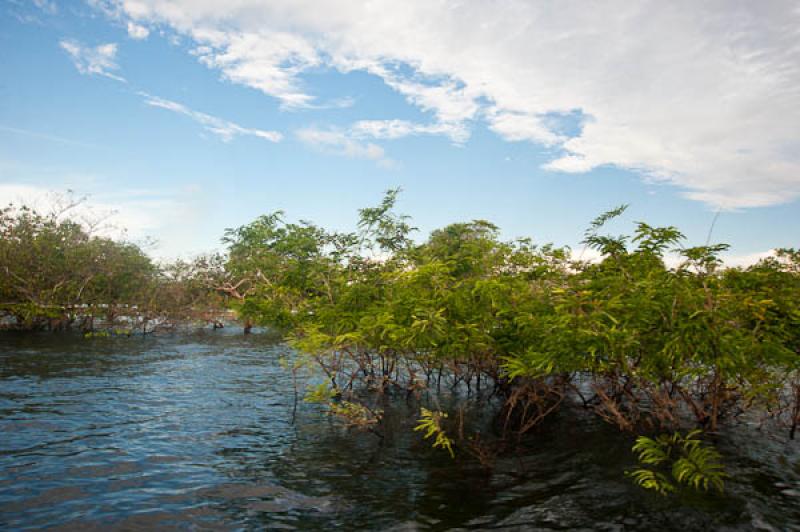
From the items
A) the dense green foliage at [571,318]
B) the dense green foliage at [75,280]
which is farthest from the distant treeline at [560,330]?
the dense green foliage at [75,280]

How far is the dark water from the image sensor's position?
9.20 m

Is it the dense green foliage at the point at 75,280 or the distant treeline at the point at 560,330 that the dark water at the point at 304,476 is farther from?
the dense green foliage at the point at 75,280

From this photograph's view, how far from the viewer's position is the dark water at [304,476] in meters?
9.20

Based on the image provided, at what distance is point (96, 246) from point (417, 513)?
38042 mm

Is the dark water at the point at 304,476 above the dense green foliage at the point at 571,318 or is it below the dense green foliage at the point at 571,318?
below

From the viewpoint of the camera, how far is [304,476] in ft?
37.3

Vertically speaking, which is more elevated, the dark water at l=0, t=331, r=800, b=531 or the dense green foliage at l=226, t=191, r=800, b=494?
the dense green foliage at l=226, t=191, r=800, b=494

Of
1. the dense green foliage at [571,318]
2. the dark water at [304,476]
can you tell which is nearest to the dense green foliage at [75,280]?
the dark water at [304,476]

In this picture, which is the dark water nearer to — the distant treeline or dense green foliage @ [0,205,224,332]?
the distant treeline

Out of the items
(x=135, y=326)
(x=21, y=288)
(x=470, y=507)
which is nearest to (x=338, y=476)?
(x=470, y=507)

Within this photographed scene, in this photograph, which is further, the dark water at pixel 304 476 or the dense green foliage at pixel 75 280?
the dense green foliage at pixel 75 280

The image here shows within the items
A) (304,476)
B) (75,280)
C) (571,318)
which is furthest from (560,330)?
(75,280)

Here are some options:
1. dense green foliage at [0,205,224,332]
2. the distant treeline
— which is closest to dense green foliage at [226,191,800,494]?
the distant treeline

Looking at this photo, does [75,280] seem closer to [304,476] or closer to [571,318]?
[304,476]
